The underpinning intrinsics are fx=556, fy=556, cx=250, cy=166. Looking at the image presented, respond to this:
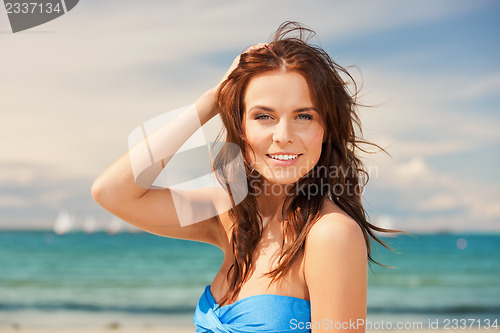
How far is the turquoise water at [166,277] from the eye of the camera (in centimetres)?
1305

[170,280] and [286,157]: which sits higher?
[286,157]

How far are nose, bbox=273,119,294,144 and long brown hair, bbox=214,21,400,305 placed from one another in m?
0.15

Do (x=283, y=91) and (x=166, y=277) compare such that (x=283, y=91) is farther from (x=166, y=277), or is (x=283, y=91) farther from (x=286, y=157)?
(x=166, y=277)

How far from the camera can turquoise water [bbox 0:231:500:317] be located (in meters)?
13.1

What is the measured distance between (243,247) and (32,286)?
614 inches

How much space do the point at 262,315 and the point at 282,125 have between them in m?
0.69

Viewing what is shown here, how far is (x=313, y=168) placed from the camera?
2.26m

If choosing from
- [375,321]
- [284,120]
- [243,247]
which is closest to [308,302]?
[243,247]

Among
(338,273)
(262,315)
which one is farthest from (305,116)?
(262,315)

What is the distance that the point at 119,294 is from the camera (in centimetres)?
1423

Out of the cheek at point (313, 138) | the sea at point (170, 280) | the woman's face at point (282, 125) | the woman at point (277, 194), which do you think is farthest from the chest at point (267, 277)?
the sea at point (170, 280)

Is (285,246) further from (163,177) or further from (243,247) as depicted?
(163,177)

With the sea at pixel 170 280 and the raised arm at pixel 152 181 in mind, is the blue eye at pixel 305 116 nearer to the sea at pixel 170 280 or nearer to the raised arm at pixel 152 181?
the raised arm at pixel 152 181
